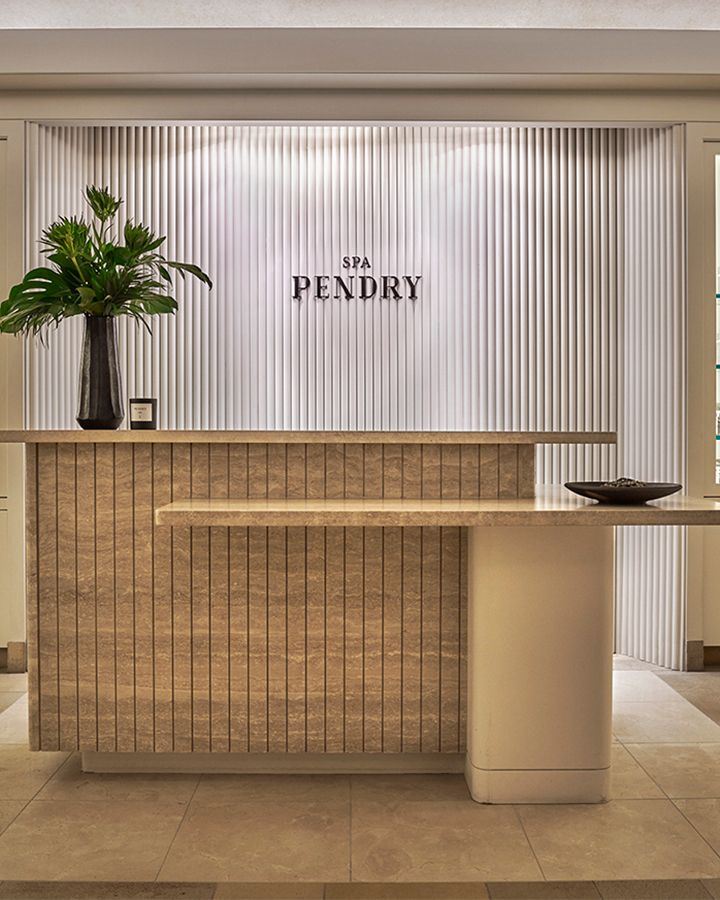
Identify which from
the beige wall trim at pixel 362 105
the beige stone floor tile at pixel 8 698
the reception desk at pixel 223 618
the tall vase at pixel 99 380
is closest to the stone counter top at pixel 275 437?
the reception desk at pixel 223 618

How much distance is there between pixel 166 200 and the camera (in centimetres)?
495

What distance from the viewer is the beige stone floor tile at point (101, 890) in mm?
2205

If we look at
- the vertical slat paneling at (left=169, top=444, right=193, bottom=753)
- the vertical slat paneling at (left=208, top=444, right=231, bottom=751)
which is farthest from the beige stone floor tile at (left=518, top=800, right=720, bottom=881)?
the vertical slat paneling at (left=169, top=444, right=193, bottom=753)

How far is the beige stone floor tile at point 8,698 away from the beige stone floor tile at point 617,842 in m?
2.31

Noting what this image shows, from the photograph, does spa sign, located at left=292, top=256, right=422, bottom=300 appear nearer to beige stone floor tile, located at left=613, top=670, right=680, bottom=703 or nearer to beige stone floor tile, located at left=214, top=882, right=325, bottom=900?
beige stone floor tile, located at left=613, top=670, right=680, bottom=703

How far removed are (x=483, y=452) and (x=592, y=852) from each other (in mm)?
1236

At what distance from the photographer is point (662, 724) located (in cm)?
366

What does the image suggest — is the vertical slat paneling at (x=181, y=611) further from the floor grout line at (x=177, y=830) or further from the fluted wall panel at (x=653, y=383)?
the fluted wall panel at (x=653, y=383)

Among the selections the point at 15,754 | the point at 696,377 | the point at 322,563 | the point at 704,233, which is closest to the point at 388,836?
the point at 322,563

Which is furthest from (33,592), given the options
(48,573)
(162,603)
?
(162,603)

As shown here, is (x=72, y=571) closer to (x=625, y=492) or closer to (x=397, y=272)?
(x=625, y=492)

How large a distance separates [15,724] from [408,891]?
6.67 feet

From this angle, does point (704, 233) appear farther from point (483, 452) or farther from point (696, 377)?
point (483, 452)

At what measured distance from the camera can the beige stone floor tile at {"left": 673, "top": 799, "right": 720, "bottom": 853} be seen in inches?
101
